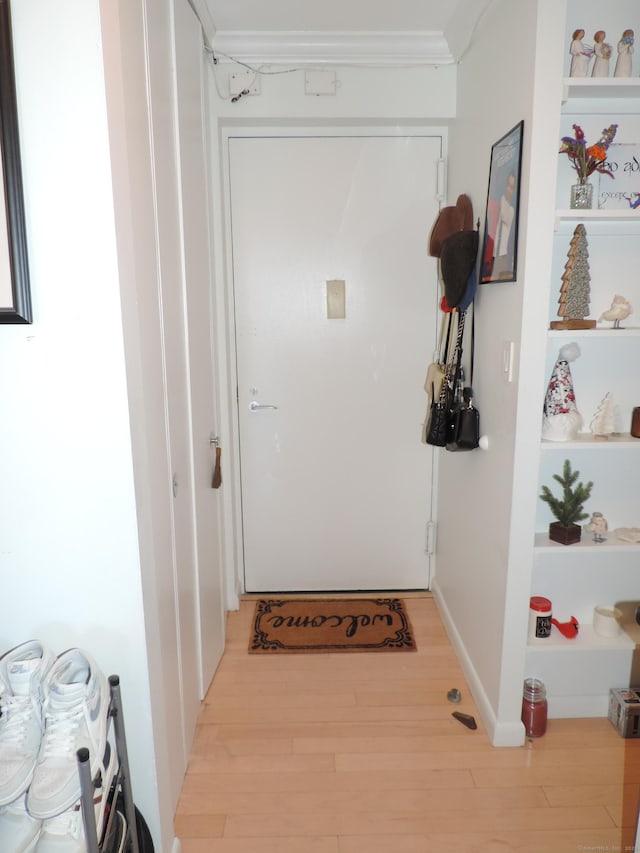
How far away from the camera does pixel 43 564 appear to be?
124 centimetres

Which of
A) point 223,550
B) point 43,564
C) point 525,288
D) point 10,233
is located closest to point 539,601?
point 525,288

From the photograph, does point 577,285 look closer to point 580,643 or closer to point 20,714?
point 580,643

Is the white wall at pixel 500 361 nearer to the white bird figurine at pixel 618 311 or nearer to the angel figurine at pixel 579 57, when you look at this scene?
the angel figurine at pixel 579 57

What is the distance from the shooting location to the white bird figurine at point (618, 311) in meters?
1.76

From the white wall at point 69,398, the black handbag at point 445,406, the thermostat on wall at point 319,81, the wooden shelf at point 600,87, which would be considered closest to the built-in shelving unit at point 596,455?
the wooden shelf at point 600,87

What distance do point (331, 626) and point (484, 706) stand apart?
809mm

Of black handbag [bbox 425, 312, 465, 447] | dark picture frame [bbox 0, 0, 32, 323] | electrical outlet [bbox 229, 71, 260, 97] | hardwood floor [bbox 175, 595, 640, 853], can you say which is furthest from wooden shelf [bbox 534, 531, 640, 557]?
electrical outlet [bbox 229, 71, 260, 97]

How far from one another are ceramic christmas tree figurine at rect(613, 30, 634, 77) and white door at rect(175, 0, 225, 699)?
51.2 inches

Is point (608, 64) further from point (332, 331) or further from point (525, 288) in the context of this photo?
point (332, 331)

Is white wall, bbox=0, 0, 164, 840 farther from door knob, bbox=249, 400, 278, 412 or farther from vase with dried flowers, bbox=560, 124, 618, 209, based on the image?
door knob, bbox=249, 400, 278, 412

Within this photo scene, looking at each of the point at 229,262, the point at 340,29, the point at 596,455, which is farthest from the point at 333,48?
the point at 596,455

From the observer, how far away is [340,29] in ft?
7.36

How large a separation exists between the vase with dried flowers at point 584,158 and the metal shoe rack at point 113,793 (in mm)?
1773

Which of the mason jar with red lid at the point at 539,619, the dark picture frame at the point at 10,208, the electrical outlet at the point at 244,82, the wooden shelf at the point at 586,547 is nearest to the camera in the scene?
the dark picture frame at the point at 10,208
